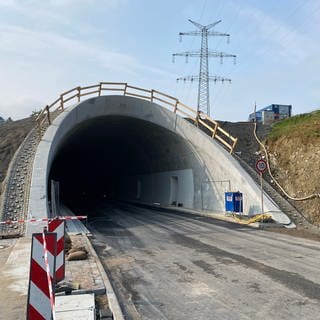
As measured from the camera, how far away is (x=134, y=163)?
39.6 m

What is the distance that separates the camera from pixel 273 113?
3722cm

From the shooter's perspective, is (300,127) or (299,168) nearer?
(299,168)

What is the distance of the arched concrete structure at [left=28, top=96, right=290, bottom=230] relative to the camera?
20155mm

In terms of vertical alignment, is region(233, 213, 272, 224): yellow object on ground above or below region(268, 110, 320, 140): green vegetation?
below

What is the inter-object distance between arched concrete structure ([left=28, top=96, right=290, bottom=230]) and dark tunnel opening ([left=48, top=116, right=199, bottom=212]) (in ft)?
0.30

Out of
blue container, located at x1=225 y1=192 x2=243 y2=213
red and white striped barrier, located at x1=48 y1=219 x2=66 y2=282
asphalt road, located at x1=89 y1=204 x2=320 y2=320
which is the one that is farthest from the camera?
blue container, located at x1=225 y1=192 x2=243 y2=213

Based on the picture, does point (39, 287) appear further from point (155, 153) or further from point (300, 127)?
point (155, 153)

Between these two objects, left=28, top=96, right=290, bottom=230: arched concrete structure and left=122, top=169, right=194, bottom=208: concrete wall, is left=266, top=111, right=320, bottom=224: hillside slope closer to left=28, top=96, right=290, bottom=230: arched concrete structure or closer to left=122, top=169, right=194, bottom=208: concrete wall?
left=28, top=96, right=290, bottom=230: arched concrete structure

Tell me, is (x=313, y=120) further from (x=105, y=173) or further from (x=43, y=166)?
(x=105, y=173)

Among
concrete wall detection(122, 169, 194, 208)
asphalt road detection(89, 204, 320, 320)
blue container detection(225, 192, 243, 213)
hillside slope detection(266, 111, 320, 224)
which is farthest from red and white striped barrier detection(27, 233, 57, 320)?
concrete wall detection(122, 169, 194, 208)

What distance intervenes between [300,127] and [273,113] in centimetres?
1382

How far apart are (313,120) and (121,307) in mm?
20264

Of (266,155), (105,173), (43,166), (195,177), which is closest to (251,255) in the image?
(43,166)

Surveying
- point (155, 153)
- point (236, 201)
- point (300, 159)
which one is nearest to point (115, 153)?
point (155, 153)
